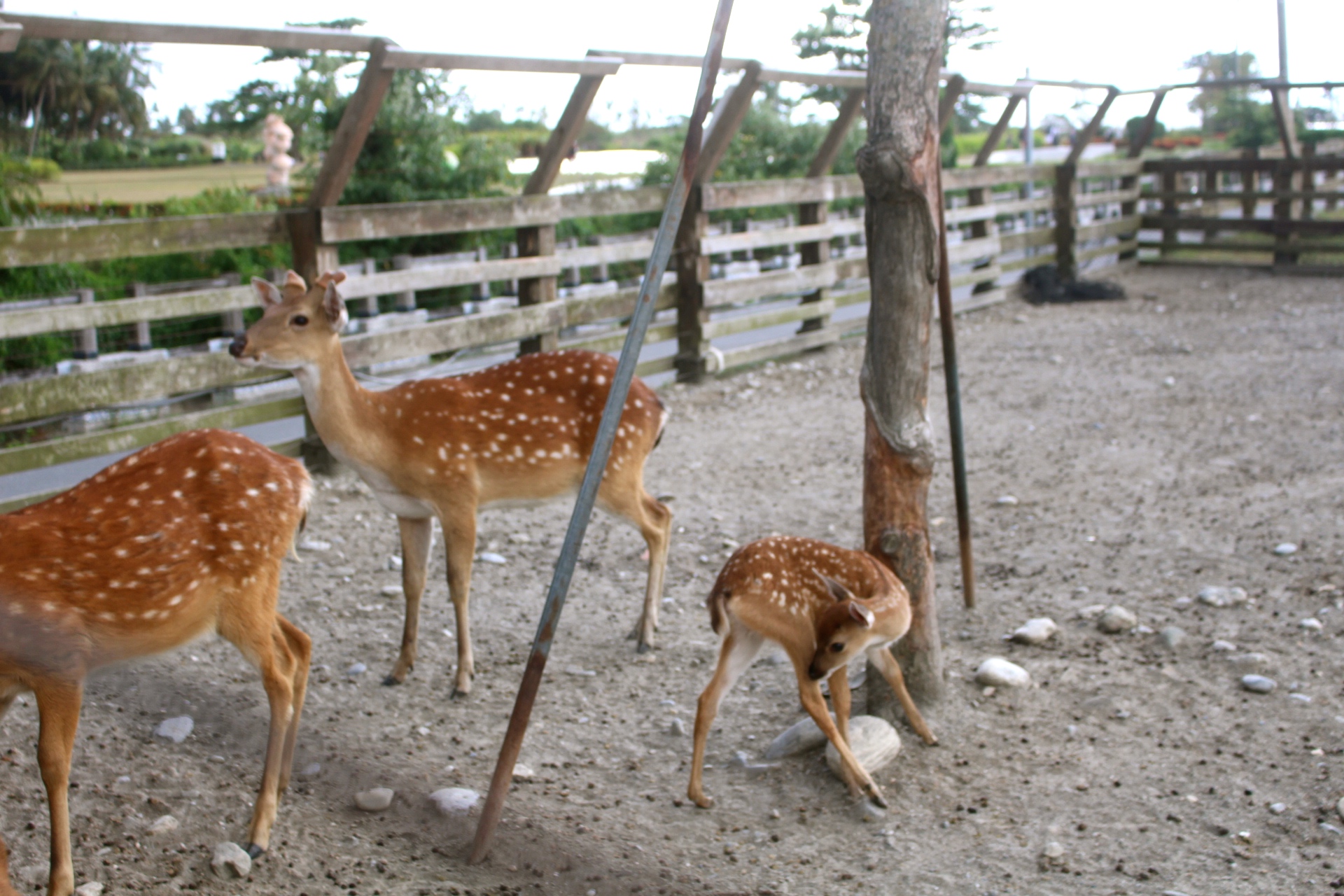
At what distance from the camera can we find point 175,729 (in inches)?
149

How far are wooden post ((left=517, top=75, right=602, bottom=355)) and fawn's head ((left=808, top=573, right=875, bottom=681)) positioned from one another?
447cm

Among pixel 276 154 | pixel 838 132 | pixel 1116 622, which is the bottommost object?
pixel 1116 622

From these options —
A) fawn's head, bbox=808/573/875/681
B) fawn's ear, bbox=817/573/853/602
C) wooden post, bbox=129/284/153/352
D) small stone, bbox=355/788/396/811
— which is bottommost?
small stone, bbox=355/788/396/811

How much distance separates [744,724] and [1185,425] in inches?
178

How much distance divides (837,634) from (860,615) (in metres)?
0.10

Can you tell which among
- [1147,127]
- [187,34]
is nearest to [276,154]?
[187,34]

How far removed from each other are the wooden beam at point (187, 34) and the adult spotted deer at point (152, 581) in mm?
2381

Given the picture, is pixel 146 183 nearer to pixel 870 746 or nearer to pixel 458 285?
pixel 458 285

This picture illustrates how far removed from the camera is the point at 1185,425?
24.2ft

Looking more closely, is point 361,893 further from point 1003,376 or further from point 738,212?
point 738,212

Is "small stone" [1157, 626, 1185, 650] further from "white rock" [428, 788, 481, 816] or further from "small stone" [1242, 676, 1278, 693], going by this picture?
"white rock" [428, 788, 481, 816]

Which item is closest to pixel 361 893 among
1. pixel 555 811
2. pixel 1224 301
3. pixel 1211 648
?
pixel 555 811

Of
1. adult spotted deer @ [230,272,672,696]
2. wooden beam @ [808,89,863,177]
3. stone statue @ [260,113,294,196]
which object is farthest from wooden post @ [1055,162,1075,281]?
adult spotted deer @ [230,272,672,696]

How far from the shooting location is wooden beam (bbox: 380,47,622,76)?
6.07 m
